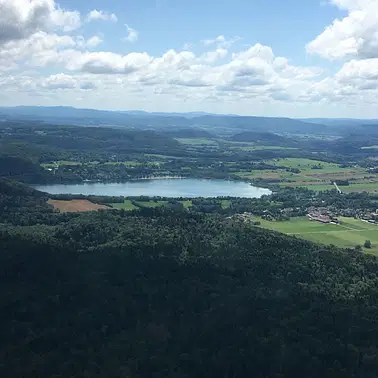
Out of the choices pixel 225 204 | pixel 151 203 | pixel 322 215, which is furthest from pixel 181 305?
pixel 225 204

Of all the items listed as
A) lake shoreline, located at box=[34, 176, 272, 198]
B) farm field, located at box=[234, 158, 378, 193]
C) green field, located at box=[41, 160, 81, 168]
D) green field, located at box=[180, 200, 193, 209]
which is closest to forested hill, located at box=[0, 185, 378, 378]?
green field, located at box=[180, 200, 193, 209]

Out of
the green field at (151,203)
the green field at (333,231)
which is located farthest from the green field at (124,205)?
the green field at (333,231)

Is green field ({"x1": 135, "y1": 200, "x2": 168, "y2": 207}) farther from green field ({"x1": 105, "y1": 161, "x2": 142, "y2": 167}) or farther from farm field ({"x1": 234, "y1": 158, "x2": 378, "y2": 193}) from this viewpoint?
green field ({"x1": 105, "y1": 161, "x2": 142, "y2": 167})

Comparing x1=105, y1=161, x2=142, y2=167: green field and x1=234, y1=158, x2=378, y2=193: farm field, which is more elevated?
x1=234, y1=158, x2=378, y2=193: farm field

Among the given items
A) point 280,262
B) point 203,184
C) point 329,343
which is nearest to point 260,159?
point 203,184

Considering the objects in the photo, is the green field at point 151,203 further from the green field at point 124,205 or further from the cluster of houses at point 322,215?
the cluster of houses at point 322,215

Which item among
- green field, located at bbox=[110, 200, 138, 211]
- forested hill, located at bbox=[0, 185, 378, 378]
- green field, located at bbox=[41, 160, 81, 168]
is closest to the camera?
forested hill, located at bbox=[0, 185, 378, 378]

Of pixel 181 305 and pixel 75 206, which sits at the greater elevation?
pixel 75 206

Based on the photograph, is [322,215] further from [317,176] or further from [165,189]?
[317,176]
